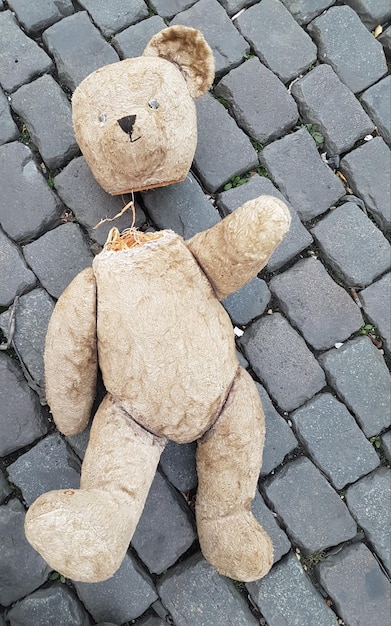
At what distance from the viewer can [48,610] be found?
6.95ft

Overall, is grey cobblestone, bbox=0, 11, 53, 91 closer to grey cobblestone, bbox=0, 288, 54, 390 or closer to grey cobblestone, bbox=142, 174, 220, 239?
grey cobblestone, bbox=142, 174, 220, 239

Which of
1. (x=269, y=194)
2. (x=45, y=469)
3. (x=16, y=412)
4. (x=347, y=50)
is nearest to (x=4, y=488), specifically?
(x=45, y=469)

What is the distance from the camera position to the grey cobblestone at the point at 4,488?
2.20m

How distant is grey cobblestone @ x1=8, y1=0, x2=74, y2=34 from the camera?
8.05ft

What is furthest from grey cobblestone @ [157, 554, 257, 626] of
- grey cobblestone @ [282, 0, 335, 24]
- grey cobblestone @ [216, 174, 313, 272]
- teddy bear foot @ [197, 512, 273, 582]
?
grey cobblestone @ [282, 0, 335, 24]

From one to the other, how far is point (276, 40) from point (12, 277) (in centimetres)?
156

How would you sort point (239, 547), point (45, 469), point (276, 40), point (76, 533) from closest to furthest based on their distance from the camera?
1. point (76, 533)
2. point (239, 547)
3. point (45, 469)
4. point (276, 40)

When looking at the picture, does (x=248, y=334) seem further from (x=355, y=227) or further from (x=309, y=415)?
(x=355, y=227)

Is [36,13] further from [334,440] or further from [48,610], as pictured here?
[48,610]

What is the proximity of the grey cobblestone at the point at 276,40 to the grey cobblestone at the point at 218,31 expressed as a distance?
0.18ft

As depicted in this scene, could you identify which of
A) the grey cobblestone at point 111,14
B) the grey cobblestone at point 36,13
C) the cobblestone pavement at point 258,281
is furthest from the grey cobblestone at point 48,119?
the grey cobblestone at point 111,14

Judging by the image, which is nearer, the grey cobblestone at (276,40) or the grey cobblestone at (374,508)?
the grey cobblestone at (374,508)

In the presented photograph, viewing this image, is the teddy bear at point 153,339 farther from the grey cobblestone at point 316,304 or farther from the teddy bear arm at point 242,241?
the grey cobblestone at point 316,304

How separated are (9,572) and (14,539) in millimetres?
123
